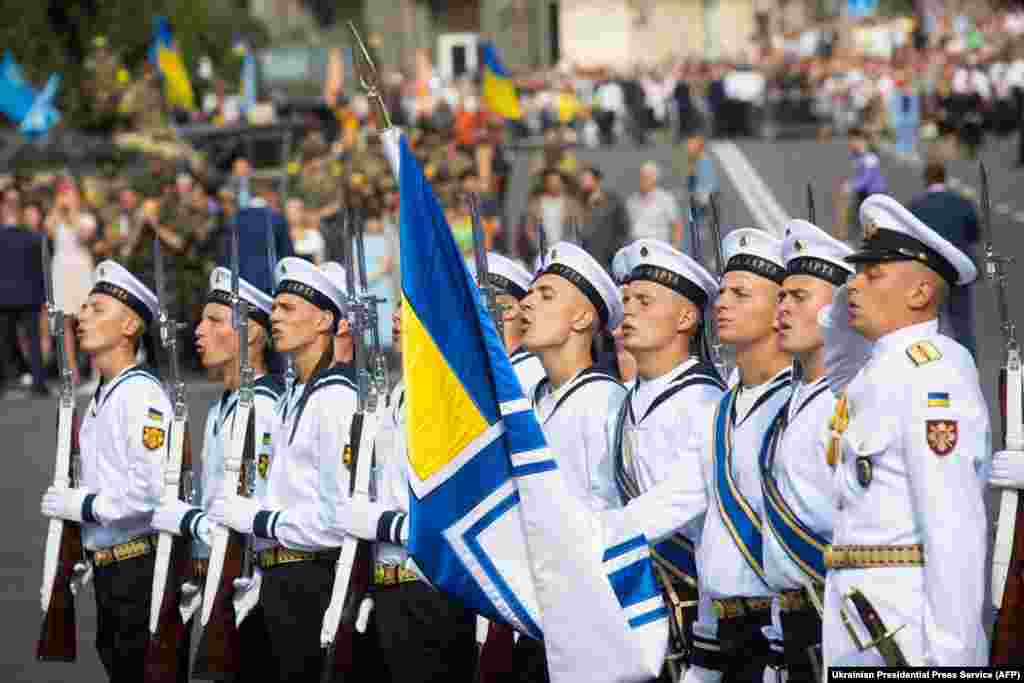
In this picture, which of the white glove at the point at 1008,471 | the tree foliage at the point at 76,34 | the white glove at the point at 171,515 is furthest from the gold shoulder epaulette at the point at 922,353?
the tree foliage at the point at 76,34

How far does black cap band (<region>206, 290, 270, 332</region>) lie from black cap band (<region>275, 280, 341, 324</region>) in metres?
0.52

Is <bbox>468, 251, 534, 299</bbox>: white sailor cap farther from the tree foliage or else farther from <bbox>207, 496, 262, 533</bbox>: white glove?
the tree foliage

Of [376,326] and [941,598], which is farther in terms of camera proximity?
[376,326]

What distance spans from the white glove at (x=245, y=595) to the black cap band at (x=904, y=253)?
10.2 feet

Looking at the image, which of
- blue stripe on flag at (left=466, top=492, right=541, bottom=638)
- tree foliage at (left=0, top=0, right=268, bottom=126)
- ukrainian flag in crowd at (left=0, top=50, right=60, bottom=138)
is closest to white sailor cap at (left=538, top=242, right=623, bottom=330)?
blue stripe on flag at (left=466, top=492, right=541, bottom=638)

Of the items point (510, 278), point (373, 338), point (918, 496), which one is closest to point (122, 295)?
point (373, 338)

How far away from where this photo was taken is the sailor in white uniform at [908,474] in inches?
232

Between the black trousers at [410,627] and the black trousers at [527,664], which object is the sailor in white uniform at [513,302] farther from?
the black trousers at [527,664]

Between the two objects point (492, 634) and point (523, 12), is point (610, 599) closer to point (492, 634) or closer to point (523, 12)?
point (492, 634)

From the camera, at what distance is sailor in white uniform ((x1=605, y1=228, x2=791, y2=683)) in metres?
6.95

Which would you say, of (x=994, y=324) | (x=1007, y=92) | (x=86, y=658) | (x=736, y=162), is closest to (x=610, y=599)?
(x=86, y=658)

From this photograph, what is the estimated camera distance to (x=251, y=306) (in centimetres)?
945

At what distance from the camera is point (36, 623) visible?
38.7 feet

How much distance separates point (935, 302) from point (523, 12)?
70356 millimetres
